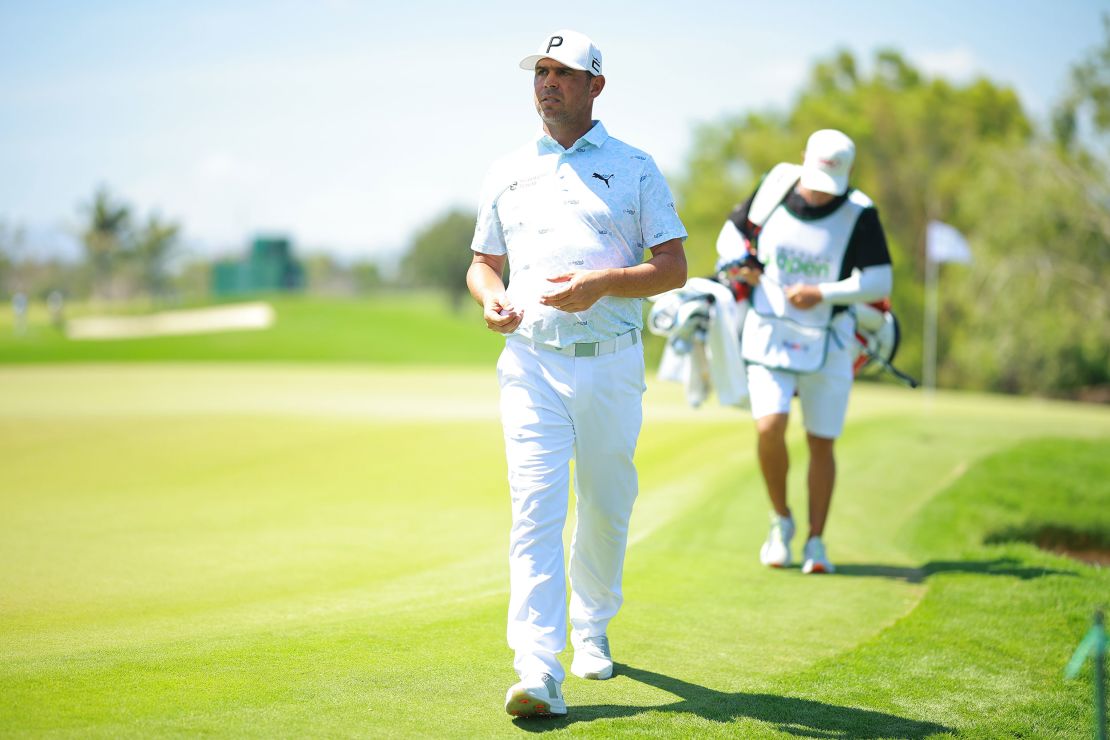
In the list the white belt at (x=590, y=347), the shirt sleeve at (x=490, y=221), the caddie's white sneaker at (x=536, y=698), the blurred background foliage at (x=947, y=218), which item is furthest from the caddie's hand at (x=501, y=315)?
the blurred background foliage at (x=947, y=218)

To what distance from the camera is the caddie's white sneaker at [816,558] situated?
692 cm

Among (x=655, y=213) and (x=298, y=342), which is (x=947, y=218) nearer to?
(x=298, y=342)

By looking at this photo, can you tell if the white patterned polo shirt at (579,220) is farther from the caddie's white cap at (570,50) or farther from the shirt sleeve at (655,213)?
the caddie's white cap at (570,50)

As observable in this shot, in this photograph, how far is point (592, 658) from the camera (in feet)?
15.3

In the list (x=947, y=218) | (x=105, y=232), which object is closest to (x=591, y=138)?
(x=947, y=218)

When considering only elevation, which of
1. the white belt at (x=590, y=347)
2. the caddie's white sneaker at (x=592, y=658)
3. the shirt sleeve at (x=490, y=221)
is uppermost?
the shirt sleeve at (x=490, y=221)

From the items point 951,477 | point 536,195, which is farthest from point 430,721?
point 951,477

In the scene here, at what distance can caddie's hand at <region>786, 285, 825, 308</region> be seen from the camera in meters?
6.89

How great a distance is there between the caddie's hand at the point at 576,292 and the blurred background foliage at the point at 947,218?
34145 millimetres

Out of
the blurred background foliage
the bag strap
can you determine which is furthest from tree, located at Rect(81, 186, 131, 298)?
Result: the bag strap

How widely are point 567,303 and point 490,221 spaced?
25.2 inches

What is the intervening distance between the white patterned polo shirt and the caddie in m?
2.55

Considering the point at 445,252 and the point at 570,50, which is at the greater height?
→ the point at 445,252

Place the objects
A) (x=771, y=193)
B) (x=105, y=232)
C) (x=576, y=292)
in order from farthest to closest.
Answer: (x=105, y=232)
(x=771, y=193)
(x=576, y=292)
